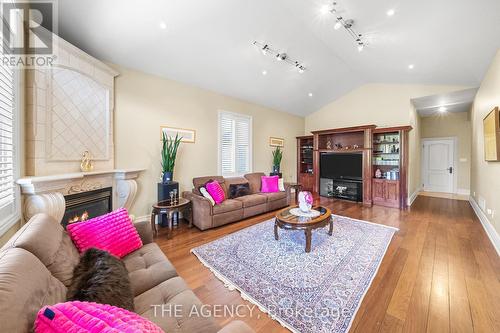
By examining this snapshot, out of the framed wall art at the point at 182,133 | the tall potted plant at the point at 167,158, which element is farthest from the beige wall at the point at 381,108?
→ the tall potted plant at the point at 167,158

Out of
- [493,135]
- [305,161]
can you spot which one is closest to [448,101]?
[493,135]

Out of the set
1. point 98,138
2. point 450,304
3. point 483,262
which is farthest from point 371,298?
point 98,138

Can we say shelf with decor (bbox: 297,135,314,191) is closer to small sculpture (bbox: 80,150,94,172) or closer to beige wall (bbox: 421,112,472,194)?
beige wall (bbox: 421,112,472,194)

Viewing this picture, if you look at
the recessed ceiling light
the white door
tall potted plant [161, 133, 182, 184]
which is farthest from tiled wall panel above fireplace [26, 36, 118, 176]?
the white door

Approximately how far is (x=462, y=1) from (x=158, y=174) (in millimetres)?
4976

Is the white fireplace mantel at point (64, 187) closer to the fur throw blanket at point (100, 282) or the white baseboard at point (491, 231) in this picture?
the fur throw blanket at point (100, 282)

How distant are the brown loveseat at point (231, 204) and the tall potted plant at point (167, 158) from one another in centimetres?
45

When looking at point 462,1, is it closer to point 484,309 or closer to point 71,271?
point 484,309

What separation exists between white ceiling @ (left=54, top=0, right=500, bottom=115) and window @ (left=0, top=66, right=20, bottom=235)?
46.5 inches

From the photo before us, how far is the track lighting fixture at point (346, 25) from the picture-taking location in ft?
9.47

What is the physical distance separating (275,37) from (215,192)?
2.96 m

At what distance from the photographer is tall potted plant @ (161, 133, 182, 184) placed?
363 cm

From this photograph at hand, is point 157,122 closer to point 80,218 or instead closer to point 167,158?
point 167,158

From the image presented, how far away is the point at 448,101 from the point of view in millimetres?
5156
